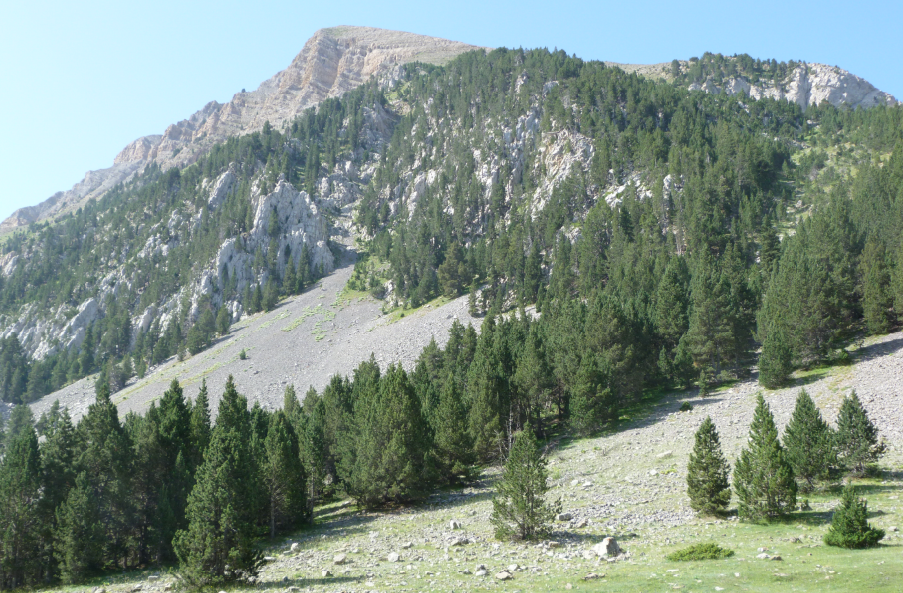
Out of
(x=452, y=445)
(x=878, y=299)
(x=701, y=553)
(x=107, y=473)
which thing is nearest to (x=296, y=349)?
(x=107, y=473)

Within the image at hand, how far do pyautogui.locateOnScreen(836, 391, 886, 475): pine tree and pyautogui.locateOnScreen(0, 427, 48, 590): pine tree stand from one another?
50106mm

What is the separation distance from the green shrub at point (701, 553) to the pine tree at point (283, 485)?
28904 millimetres

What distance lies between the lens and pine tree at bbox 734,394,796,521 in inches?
993

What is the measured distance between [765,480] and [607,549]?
9.09 meters

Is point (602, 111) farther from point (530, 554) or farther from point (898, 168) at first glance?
point (530, 554)

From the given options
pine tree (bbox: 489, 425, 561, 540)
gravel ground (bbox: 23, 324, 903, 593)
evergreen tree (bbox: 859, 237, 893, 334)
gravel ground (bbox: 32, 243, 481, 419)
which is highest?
gravel ground (bbox: 32, 243, 481, 419)

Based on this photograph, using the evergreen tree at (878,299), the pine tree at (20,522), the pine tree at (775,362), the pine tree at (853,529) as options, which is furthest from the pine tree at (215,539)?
the evergreen tree at (878,299)

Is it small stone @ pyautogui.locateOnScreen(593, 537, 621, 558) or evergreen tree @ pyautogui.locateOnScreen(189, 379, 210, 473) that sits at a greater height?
evergreen tree @ pyautogui.locateOnScreen(189, 379, 210, 473)

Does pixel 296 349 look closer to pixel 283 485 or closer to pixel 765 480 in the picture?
pixel 283 485

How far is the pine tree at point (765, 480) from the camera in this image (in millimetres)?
25234

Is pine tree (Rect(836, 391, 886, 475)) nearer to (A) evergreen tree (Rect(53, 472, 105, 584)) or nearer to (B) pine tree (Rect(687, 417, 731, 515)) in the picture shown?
(B) pine tree (Rect(687, 417, 731, 515))

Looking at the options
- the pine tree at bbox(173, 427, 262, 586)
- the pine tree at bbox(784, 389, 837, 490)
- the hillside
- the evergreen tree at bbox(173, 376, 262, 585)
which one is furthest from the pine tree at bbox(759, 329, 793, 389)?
the pine tree at bbox(173, 427, 262, 586)

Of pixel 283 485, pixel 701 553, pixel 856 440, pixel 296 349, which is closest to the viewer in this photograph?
pixel 701 553

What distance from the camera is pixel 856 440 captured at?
30.0 metres
